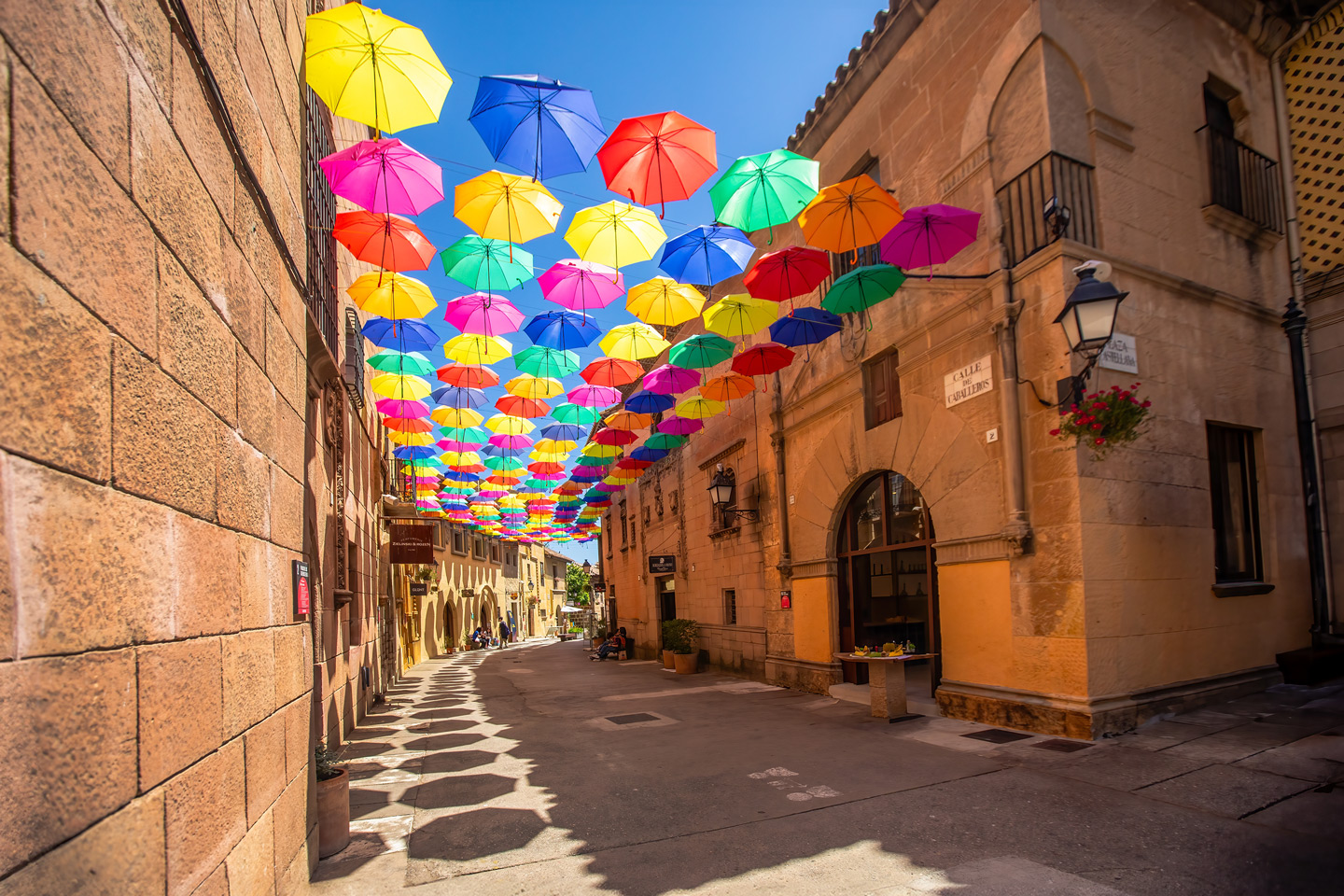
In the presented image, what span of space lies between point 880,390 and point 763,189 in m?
4.03

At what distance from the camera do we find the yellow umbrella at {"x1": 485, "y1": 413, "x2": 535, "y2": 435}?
17.2 m

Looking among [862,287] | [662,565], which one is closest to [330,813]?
[862,287]

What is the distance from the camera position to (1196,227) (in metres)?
9.15

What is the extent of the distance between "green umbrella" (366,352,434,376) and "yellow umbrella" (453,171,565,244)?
455 centimetres

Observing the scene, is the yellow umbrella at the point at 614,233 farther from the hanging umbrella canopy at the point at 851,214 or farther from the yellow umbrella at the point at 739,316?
the yellow umbrella at the point at 739,316

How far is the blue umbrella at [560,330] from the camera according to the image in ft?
38.5

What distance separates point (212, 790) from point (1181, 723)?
8469 millimetres

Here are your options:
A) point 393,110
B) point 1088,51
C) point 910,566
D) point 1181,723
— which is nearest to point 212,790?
point 393,110

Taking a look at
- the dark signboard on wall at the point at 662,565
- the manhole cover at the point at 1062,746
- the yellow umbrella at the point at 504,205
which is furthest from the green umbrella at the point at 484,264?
the dark signboard on wall at the point at 662,565

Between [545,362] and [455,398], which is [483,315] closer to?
[545,362]

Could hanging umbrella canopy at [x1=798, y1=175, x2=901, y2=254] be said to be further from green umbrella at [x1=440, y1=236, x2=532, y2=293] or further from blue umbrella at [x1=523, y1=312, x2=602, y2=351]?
blue umbrella at [x1=523, y1=312, x2=602, y2=351]

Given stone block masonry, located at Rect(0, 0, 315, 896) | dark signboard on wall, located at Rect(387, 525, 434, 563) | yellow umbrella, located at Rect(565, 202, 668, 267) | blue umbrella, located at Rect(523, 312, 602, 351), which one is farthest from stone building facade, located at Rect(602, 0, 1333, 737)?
dark signboard on wall, located at Rect(387, 525, 434, 563)

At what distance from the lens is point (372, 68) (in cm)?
604

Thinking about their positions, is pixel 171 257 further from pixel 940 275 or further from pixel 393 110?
pixel 940 275
